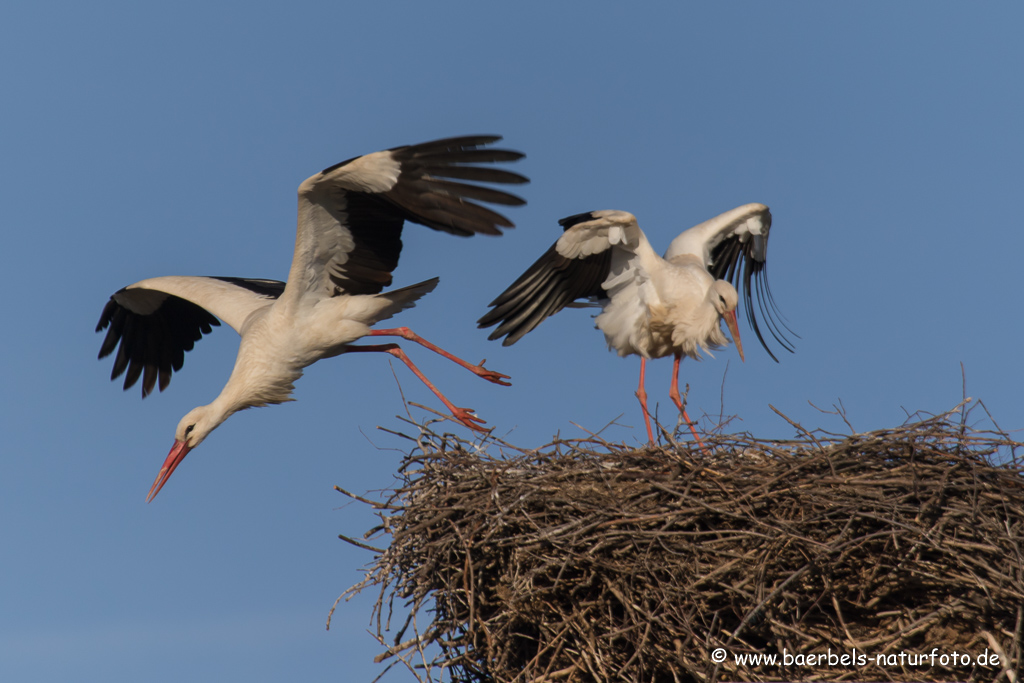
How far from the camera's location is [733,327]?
6379 mm

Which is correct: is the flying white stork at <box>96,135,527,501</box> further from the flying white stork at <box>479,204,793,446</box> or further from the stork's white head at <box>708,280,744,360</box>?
the stork's white head at <box>708,280,744,360</box>

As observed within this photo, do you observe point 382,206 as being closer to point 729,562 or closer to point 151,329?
point 729,562

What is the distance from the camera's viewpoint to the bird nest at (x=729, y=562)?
4.20 metres

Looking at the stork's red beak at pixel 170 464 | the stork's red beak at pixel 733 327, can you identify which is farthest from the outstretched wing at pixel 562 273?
the stork's red beak at pixel 170 464

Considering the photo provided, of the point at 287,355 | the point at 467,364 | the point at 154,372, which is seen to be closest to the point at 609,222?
the point at 467,364

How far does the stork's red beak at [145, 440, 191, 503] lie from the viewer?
695 centimetres

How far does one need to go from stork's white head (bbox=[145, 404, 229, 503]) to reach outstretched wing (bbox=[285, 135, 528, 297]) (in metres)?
1.11

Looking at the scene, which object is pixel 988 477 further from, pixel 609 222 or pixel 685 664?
pixel 609 222

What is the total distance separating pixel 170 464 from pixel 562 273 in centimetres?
295

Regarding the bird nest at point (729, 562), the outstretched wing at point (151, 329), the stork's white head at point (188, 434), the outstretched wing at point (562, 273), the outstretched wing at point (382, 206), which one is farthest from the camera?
the outstretched wing at point (151, 329)

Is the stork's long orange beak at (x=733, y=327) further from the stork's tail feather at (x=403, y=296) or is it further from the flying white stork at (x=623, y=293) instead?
the stork's tail feather at (x=403, y=296)

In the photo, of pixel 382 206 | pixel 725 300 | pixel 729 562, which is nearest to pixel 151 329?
pixel 382 206

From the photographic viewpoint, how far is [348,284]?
636cm

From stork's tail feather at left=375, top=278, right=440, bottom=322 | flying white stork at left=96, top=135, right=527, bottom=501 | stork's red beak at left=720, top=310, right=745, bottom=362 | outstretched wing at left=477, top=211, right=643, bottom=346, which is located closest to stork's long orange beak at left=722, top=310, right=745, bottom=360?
stork's red beak at left=720, top=310, right=745, bottom=362
